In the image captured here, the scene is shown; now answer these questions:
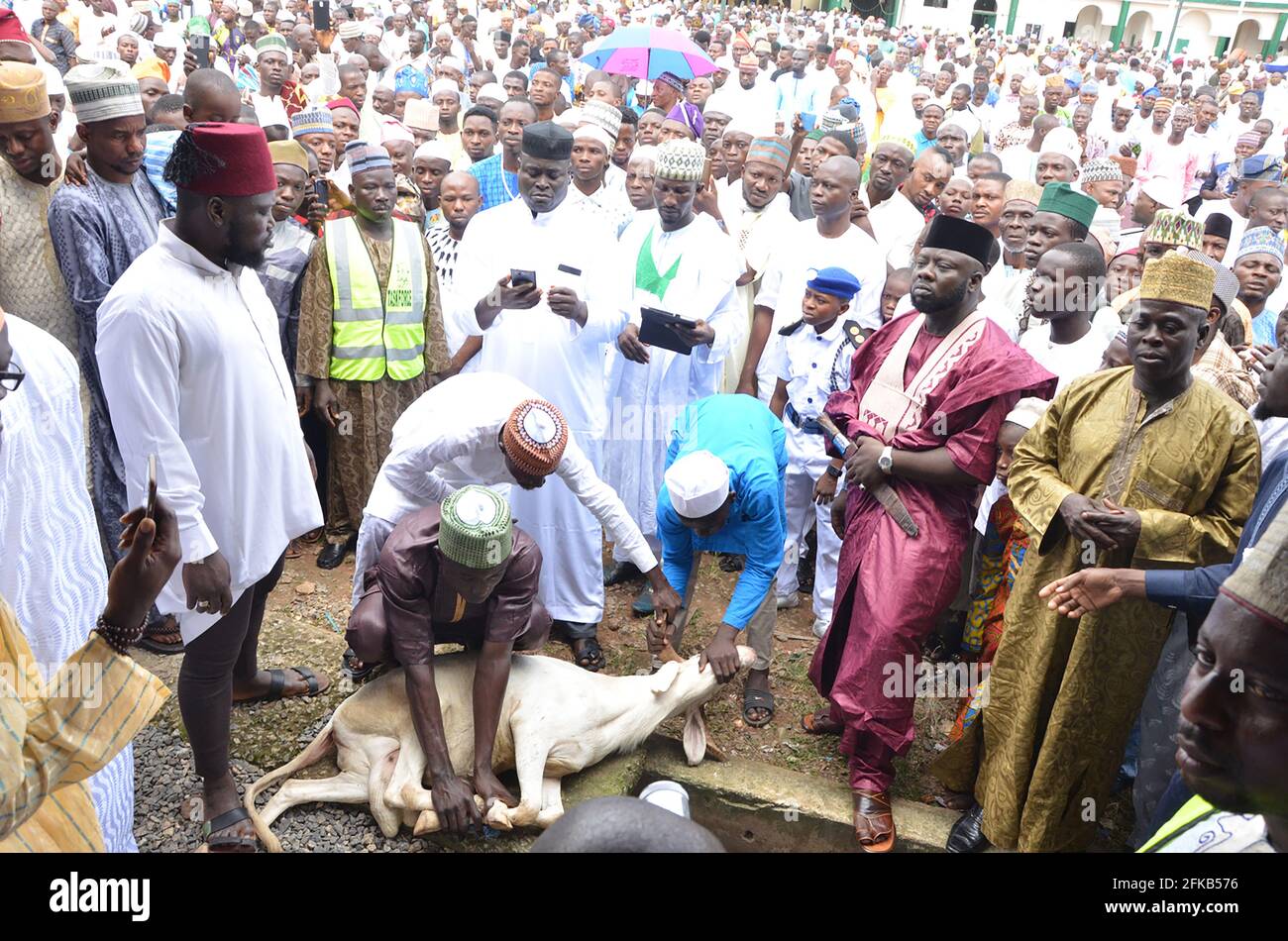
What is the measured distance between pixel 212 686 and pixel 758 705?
7.53ft

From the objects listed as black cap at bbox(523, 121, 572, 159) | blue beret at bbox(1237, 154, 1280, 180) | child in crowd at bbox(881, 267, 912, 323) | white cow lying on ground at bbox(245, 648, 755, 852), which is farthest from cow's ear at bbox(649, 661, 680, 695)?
blue beret at bbox(1237, 154, 1280, 180)

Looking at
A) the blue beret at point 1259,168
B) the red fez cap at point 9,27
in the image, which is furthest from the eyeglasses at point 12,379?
the blue beret at point 1259,168

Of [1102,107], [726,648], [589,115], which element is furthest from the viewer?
[1102,107]

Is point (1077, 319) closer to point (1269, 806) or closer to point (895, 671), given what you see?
point (895, 671)

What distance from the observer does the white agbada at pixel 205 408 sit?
282 cm

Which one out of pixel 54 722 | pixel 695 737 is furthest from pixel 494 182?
pixel 54 722

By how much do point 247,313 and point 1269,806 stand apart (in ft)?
9.74

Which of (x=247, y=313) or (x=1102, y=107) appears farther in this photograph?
(x=1102, y=107)

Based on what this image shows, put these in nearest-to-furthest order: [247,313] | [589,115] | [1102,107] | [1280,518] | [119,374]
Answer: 1. [1280,518]
2. [119,374]
3. [247,313]
4. [589,115]
5. [1102,107]

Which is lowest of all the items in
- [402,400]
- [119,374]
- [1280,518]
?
[402,400]

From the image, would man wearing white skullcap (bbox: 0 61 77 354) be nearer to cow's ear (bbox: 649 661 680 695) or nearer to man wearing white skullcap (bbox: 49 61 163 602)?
man wearing white skullcap (bbox: 49 61 163 602)

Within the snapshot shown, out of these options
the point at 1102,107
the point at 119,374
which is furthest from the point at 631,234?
the point at 1102,107

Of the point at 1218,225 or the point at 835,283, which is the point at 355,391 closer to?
the point at 835,283

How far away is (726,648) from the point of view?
153 inches
